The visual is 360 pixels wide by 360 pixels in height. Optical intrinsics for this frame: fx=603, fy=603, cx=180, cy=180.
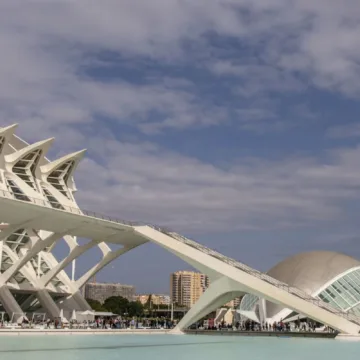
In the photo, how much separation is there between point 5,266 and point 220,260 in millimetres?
17390

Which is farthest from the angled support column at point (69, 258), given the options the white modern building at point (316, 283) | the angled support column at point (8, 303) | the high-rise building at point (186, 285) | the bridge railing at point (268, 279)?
the high-rise building at point (186, 285)

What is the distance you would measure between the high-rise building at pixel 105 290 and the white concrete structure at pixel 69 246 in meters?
97.3

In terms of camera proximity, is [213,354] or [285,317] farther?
[285,317]

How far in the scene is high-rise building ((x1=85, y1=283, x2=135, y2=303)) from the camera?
14699 cm

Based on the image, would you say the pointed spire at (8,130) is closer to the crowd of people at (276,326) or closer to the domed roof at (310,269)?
the crowd of people at (276,326)

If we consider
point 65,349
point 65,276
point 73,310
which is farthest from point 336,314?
point 65,276

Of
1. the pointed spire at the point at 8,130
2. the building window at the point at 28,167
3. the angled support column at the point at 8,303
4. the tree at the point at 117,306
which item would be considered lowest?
the angled support column at the point at 8,303

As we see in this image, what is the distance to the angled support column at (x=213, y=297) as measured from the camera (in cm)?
3528

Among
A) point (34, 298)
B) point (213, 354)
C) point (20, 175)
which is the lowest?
point (213, 354)

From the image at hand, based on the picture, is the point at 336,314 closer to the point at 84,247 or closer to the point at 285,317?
the point at 285,317

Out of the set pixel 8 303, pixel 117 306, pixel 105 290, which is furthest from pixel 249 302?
pixel 105 290

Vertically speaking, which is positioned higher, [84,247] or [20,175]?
[20,175]

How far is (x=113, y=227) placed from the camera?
3906 cm

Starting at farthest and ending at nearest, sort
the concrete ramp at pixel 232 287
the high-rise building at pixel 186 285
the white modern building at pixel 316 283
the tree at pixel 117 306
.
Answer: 1. the high-rise building at pixel 186 285
2. the tree at pixel 117 306
3. the white modern building at pixel 316 283
4. the concrete ramp at pixel 232 287
